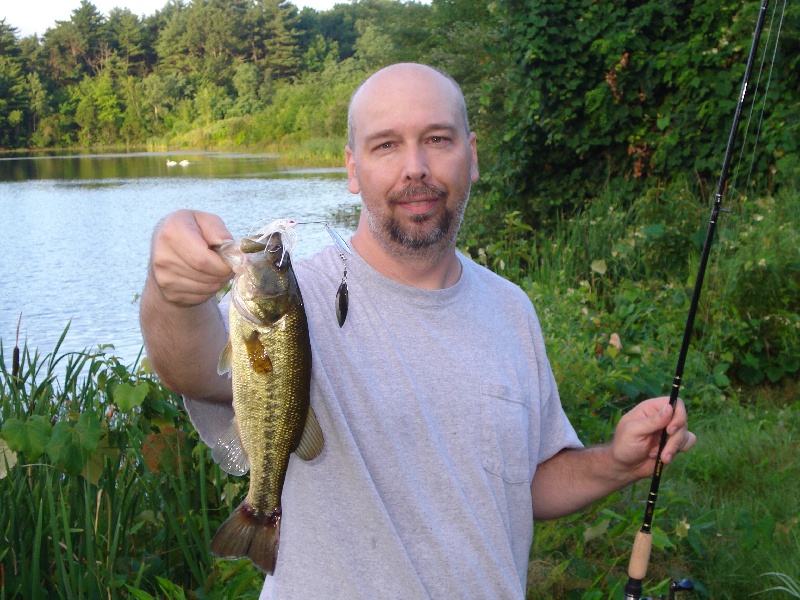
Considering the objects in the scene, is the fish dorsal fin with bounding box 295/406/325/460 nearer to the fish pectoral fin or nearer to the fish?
the fish

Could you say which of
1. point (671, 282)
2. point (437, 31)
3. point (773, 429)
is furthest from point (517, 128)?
point (437, 31)

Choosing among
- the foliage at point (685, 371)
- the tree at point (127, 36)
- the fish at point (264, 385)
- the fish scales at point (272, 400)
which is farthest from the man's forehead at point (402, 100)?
the tree at point (127, 36)

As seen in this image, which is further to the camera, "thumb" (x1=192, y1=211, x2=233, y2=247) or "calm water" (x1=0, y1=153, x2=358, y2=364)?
"calm water" (x1=0, y1=153, x2=358, y2=364)

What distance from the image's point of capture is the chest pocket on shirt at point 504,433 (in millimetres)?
2061

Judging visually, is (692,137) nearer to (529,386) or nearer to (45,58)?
(529,386)

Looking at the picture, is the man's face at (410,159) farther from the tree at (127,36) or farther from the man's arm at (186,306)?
the tree at (127,36)

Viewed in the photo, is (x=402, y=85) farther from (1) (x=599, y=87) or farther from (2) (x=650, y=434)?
(1) (x=599, y=87)

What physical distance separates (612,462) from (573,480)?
0.43 ft

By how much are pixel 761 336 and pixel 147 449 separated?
14.5ft

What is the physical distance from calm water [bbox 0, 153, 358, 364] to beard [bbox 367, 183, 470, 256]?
1.09 feet

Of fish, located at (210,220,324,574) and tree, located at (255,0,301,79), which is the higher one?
tree, located at (255,0,301,79)

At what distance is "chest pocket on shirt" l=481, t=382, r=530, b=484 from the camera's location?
2.06 m

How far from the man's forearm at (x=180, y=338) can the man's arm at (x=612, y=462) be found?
104cm

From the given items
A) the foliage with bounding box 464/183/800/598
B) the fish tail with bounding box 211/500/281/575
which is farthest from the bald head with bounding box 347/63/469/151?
the foliage with bounding box 464/183/800/598
